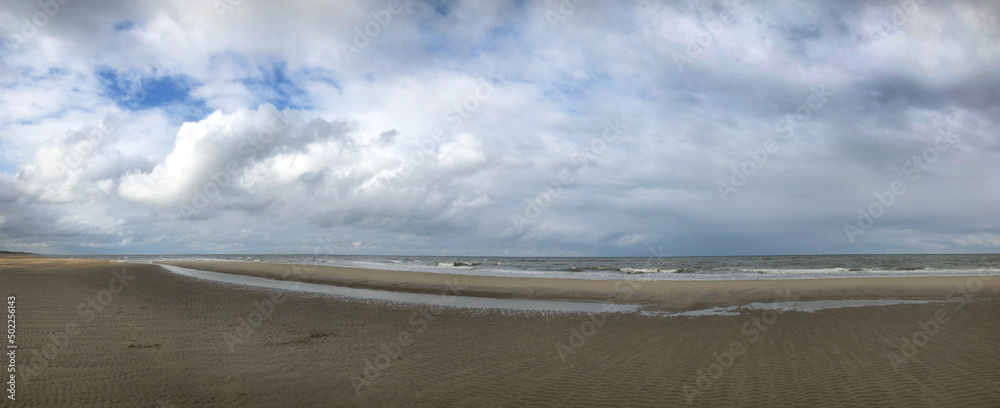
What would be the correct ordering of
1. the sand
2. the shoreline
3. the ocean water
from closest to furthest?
the sand
the shoreline
the ocean water

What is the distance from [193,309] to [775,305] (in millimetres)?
24397

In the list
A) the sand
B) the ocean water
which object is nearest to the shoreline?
the sand

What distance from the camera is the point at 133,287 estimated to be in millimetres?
25250

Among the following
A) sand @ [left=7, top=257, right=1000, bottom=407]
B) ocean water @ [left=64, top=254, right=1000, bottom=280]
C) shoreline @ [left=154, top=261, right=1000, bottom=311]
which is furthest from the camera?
ocean water @ [left=64, top=254, right=1000, bottom=280]

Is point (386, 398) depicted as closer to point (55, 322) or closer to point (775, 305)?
point (55, 322)

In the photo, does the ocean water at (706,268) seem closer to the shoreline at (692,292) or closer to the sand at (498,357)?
the shoreline at (692,292)

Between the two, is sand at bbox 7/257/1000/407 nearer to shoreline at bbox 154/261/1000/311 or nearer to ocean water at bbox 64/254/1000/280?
shoreline at bbox 154/261/1000/311

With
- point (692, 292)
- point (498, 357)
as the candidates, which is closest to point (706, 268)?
point (692, 292)

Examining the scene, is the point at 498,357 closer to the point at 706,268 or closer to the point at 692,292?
the point at 692,292

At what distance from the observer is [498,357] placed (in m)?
10.9

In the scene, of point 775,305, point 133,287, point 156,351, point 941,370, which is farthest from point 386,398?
point 133,287

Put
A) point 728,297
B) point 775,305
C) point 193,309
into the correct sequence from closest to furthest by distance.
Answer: point 193,309
point 775,305
point 728,297

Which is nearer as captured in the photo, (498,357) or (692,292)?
(498,357)

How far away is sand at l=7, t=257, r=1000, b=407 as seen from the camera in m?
8.02
